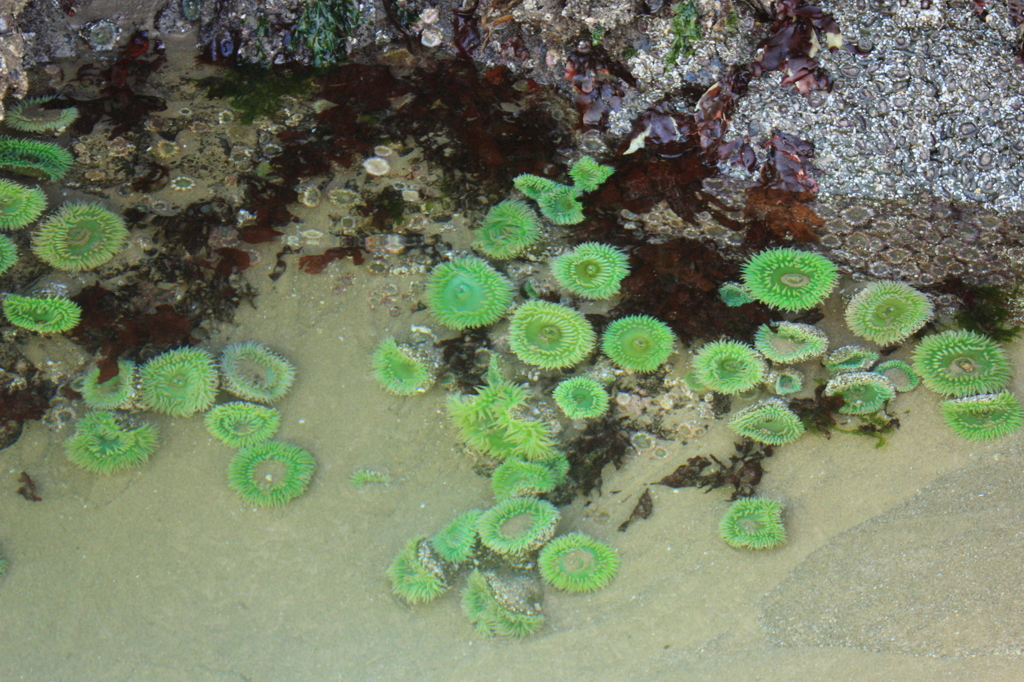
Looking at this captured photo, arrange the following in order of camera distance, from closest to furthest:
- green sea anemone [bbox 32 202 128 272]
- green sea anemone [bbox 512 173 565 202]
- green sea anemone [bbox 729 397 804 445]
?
green sea anemone [bbox 729 397 804 445] → green sea anemone [bbox 32 202 128 272] → green sea anemone [bbox 512 173 565 202]

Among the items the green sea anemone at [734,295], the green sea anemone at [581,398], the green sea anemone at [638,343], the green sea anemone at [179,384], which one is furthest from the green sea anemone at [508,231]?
the green sea anemone at [179,384]

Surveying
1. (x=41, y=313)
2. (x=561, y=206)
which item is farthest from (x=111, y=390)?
(x=561, y=206)

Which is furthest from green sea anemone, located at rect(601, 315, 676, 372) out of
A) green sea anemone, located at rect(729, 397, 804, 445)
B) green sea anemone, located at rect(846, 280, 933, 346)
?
green sea anemone, located at rect(846, 280, 933, 346)

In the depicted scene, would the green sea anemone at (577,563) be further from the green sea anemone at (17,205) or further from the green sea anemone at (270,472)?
the green sea anemone at (17,205)

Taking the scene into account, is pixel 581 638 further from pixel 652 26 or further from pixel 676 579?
pixel 652 26

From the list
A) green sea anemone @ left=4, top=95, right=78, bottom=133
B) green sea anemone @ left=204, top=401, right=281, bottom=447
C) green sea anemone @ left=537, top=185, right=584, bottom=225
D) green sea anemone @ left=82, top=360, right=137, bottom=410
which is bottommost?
green sea anemone @ left=82, top=360, right=137, bottom=410

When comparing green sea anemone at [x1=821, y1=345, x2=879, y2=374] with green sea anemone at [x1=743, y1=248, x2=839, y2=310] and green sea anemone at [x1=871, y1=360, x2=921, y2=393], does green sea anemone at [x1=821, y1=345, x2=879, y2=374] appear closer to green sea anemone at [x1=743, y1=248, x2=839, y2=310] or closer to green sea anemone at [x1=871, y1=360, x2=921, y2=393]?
green sea anemone at [x1=871, y1=360, x2=921, y2=393]

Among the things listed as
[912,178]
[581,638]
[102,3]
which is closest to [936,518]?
[581,638]
